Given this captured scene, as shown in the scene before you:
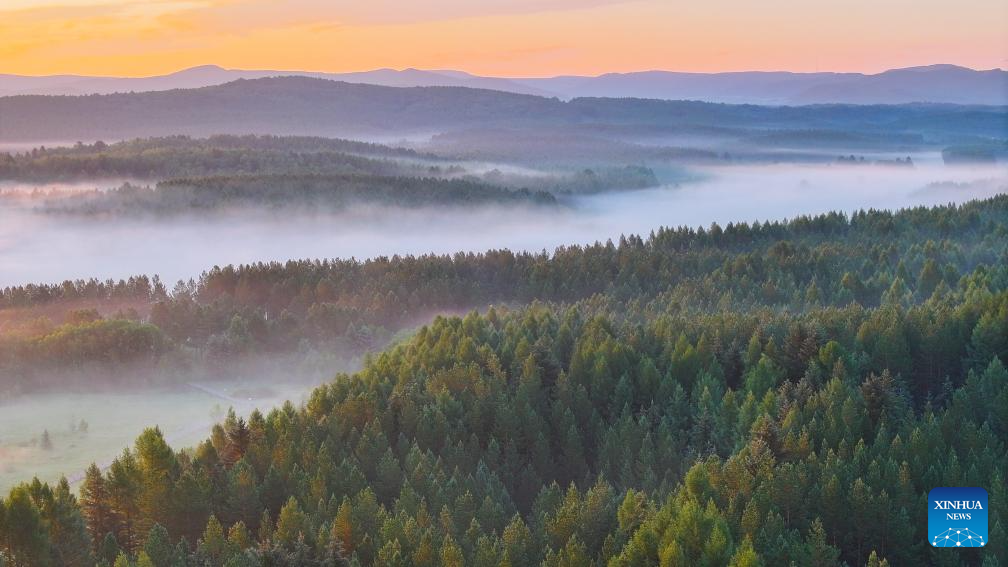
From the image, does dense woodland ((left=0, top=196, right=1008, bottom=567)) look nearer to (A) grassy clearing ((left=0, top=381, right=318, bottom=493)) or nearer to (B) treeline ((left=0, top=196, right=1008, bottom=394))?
(B) treeline ((left=0, top=196, right=1008, bottom=394))

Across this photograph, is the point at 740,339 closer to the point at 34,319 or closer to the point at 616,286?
the point at 616,286

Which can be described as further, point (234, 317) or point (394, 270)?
point (394, 270)

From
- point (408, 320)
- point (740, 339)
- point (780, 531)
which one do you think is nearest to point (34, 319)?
point (408, 320)

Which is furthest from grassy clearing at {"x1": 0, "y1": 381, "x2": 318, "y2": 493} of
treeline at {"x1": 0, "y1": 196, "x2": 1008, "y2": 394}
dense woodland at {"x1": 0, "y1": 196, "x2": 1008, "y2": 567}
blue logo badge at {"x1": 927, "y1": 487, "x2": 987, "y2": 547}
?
blue logo badge at {"x1": 927, "y1": 487, "x2": 987, "y2": 547}

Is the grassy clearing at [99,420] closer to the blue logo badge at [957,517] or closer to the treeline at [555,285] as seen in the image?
the treeline at [555,285]

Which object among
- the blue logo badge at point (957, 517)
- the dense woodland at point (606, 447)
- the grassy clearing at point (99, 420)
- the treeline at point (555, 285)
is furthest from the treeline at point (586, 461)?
the treeline at point (555, 285)

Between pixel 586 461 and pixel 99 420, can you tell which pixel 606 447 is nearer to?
pixel 586 461
